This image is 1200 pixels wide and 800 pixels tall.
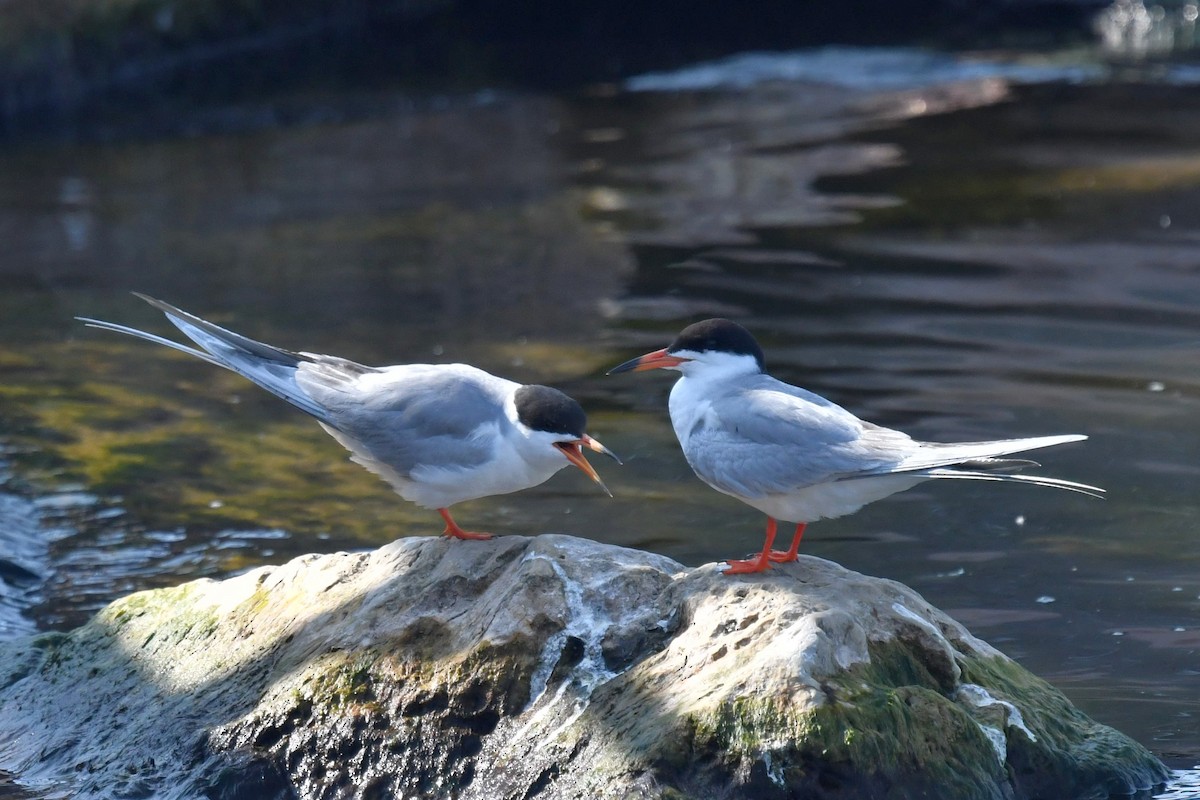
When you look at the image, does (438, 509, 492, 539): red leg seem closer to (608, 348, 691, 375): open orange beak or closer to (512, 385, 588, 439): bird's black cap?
(512, 385, 588, 439): bird's black cap

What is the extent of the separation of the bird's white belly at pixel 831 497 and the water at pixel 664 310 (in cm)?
136

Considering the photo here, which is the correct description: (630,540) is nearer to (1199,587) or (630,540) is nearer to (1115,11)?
(1199,587)

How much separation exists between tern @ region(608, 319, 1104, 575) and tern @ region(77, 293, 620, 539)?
341 mm

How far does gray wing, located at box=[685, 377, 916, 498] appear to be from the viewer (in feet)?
15.4

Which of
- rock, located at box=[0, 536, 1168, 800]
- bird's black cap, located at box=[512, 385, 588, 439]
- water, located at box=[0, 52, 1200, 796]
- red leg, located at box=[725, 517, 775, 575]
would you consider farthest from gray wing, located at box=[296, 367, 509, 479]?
water, located at box=[0, 52, 1200, 796]

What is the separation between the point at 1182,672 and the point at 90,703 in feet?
12.9

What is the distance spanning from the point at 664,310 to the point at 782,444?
6.20m

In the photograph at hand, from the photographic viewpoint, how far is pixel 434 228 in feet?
45.6

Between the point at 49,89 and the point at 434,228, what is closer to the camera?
the point at 434,228

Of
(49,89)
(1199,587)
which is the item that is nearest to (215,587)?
(1199,587)

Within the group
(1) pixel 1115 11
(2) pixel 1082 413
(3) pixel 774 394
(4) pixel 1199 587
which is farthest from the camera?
(1) pixel 1115 11

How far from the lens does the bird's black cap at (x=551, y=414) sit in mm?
5078

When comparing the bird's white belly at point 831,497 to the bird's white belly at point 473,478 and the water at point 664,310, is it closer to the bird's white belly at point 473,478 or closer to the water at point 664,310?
the bird's white belly at point 473,478

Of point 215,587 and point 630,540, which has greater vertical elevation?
point 215,587
